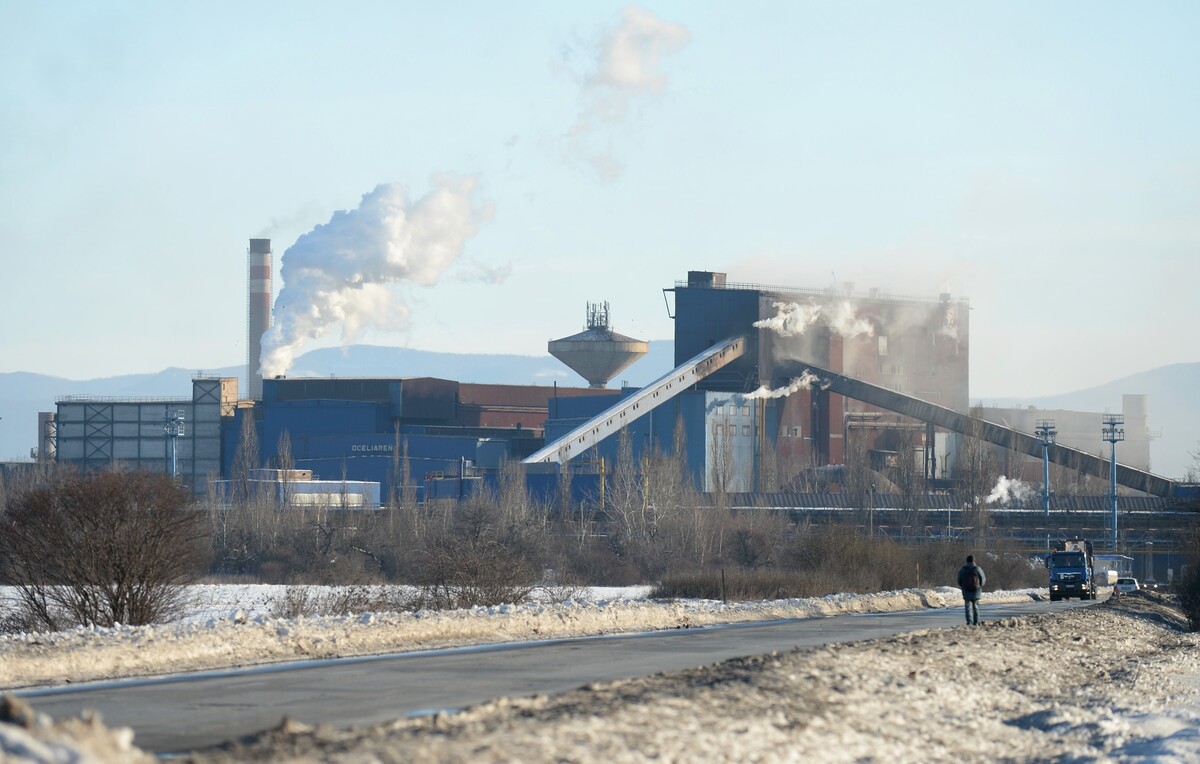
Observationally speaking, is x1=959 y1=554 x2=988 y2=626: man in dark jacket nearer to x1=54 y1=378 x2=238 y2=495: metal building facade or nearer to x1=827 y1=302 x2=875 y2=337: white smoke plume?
x1=827 y1=302 x2=875 y2=337: white smoke plume

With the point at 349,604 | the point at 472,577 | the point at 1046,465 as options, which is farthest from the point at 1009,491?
the point at 349,604

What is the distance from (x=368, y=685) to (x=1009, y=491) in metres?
79.0

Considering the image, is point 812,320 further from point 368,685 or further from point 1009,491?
point 368,685

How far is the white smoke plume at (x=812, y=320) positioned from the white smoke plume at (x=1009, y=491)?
1394 centimetres

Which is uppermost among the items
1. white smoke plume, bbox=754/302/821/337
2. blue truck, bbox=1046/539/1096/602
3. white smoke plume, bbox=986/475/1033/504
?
white smoke plume, bbox=754/302/821/337

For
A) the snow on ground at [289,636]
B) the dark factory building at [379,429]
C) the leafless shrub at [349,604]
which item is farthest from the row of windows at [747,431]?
the leafless shrub at [349,604]

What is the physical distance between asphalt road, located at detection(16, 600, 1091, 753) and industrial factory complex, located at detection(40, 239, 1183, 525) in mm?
56252

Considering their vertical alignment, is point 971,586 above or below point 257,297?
below

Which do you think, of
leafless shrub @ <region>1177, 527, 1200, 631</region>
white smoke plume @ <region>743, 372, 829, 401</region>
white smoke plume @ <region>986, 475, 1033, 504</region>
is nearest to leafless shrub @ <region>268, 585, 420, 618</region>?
leafless shrub @ <region>1177, 527, 1200, 631</region>

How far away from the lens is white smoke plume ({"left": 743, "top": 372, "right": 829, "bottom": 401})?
89.1 metres

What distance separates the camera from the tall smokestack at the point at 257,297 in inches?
4279

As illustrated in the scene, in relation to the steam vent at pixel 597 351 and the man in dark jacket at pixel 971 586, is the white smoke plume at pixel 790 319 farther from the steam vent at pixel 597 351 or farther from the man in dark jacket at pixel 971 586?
the man in dark jacket at pixel 971 586

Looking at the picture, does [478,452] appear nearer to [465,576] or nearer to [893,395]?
[893,395]

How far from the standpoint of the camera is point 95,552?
86.9ft
